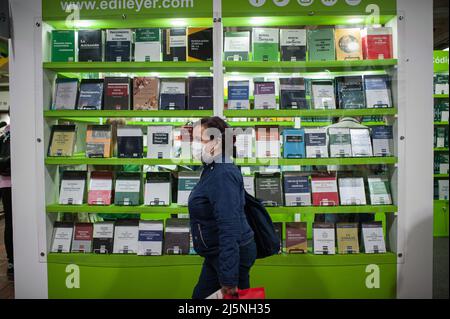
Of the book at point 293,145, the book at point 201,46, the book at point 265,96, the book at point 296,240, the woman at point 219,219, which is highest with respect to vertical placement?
the book at point 201,46

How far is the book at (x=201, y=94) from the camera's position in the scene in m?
3.61

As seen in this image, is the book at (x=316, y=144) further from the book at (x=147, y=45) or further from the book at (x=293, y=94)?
the book at (x=147, y=45)

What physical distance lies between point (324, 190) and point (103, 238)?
7.09 feet

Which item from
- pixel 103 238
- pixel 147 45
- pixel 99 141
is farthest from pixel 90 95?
pixel 103 238

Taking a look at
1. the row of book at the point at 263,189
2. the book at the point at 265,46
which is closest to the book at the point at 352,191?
the row of book at the point at 263,189

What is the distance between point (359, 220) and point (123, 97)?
8.45 feet

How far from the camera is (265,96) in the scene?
12.1 feet

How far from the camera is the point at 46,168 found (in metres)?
3.72

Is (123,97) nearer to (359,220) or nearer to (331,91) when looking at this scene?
(331,91)

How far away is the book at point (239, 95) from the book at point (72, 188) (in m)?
1.61

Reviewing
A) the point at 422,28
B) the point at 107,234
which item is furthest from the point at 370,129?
the point at 107,234

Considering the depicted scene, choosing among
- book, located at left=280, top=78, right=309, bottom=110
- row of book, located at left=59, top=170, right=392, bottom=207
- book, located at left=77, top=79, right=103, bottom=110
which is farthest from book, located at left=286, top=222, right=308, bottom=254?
book, located at left=77, top=79, right=103, bottom=110

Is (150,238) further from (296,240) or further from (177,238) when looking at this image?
(296,240)

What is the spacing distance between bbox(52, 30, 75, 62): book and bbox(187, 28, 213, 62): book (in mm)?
1149
